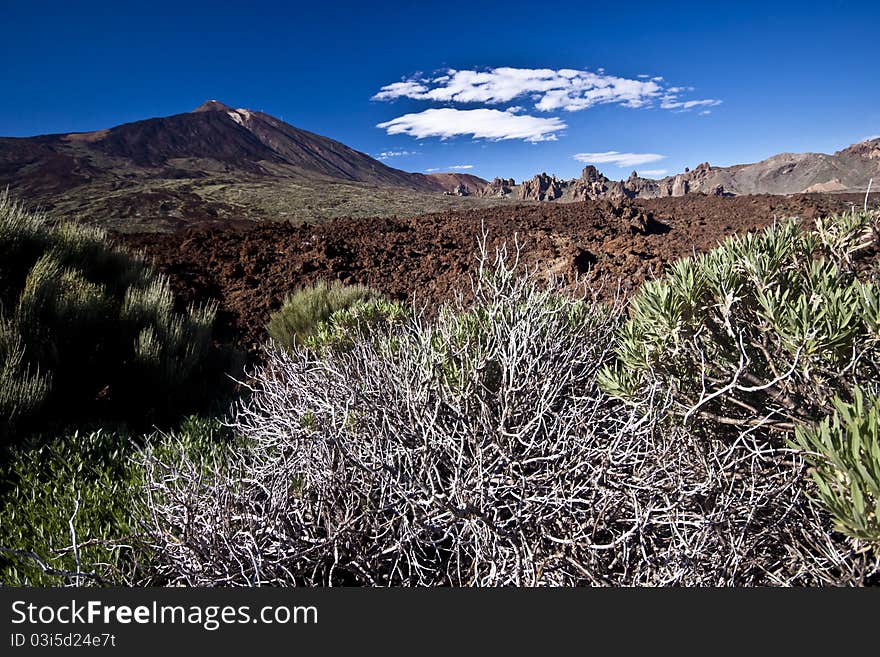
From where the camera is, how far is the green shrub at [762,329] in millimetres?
1545

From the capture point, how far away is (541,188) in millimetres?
109250

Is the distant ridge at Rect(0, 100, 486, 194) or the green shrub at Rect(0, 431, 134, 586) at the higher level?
the distant ridge at Rect(0, 100, 486, 194)

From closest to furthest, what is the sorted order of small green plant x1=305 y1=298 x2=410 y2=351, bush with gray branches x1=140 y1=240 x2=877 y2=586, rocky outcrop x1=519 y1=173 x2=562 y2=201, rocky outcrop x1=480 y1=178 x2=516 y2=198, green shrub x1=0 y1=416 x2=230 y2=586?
bush with gray branches x1=140 y1=240 x2=877 y2=586 → green shrub x1=0 y1=416 x2=230 y2=586 → small green plant x1=305 y1=298 x2=410 y2=351 → rocky outcrop x1=519 y1=173 x2=562 y2=201 → rocky outcrop x1=480 y1=178 x2=516 y2=198

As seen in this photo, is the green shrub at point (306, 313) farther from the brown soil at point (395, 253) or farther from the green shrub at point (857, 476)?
the green shrub at point (857, 476)

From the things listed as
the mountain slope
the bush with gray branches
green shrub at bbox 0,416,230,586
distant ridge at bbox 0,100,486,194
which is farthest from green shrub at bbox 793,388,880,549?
distant ridge at bbox 0,100,486,194

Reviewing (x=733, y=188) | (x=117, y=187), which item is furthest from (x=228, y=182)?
(x=733, y=188)

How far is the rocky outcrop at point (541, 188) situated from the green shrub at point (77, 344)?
110 meters

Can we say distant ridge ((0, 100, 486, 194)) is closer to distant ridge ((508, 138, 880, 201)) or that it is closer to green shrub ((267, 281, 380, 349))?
distant ridge ((508, 138, 880, 201))

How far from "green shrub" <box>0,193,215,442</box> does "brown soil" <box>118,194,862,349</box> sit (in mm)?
1124

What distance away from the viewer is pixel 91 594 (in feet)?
4.46

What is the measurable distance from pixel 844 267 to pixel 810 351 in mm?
708

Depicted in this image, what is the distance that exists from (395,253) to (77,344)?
477cm

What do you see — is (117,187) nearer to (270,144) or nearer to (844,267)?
(844,267)

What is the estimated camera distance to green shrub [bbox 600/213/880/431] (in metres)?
1.54
